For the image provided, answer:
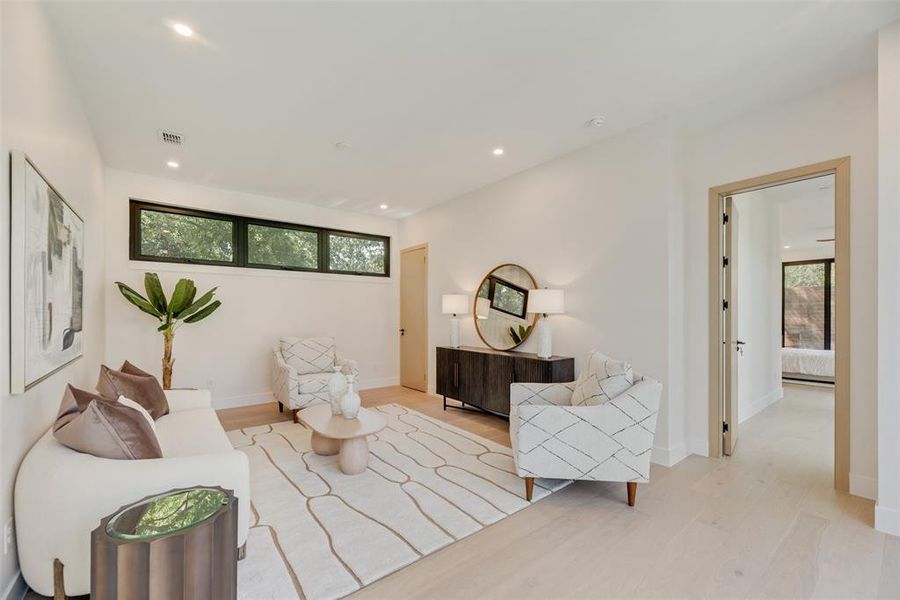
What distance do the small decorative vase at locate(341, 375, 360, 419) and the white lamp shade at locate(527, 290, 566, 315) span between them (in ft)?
6.01

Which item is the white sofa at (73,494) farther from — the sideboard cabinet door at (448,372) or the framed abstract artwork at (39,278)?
the sideboard cabinet door at (448,372)

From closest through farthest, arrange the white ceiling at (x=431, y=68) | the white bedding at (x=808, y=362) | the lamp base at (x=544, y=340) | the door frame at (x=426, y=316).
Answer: the white ceiling at (x=431, y=68)
the lamp base at (x=544, y=340)
the door frame at (x=426, y=316)
the white bedding at (x=808, y=362)

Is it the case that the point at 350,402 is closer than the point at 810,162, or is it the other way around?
the point at 810,162

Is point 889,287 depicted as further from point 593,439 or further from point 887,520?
point 593,439

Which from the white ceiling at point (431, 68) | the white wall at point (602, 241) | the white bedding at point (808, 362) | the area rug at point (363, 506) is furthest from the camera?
the white bedding at point (808, 362)

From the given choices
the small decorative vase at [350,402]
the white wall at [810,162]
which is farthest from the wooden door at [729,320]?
the small decorative vase at [350,402]

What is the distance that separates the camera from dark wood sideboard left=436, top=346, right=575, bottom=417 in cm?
362

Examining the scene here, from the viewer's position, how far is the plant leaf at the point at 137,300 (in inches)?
153

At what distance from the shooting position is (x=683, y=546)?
1.97 metres

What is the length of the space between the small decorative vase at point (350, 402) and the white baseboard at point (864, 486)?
3345mm

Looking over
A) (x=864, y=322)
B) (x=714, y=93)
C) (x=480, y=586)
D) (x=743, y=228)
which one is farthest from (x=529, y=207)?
(x=480, y=586)

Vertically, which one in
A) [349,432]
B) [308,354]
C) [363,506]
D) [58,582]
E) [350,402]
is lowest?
[363,506]

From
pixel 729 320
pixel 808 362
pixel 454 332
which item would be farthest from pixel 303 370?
pixel 808 362

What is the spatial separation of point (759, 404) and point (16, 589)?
6.22 metres
